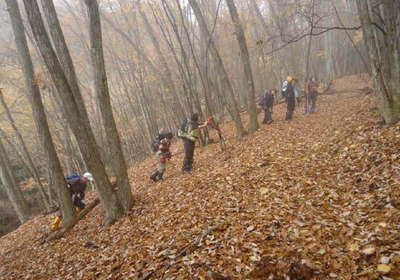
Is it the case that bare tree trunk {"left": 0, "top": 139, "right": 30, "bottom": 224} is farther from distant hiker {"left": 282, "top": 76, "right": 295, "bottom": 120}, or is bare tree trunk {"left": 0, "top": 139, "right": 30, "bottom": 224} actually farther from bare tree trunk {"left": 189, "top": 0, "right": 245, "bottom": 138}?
distant hiker {"left": 282, "top": 76, "right": 295, "bottom": 120}

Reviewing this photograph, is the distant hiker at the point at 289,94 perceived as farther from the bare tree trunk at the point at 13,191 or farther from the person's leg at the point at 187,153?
the bare tree trunk at the point at 13,191

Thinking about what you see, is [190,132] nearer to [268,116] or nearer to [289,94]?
[268,116]

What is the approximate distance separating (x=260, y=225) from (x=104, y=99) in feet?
14.9

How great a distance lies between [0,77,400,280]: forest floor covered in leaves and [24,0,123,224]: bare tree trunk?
0.57 m

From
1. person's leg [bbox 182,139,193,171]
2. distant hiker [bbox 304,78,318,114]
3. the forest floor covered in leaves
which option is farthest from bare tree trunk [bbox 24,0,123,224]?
distant hiker [bbox 304,78,318,114]

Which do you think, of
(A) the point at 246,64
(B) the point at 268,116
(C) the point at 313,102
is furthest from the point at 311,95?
(A) the point at 246,64

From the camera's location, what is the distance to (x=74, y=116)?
5.21 m

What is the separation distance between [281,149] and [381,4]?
15.3 feet

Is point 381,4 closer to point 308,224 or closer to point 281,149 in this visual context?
point 281,149

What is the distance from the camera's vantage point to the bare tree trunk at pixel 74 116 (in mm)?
4832

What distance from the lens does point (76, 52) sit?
16.5m

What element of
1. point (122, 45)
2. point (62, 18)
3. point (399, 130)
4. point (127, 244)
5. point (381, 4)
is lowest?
point (127, 244)

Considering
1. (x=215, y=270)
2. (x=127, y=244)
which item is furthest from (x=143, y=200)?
(x=215, y=270)

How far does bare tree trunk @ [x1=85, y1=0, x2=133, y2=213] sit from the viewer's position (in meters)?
5.44
